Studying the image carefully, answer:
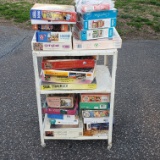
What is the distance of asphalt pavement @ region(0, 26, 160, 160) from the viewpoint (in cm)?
229

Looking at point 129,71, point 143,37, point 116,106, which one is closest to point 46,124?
point 116,106

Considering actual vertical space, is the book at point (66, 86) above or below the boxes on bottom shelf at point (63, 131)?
above

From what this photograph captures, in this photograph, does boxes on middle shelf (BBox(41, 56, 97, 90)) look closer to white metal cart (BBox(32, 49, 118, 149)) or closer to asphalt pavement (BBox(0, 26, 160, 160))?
white metal cart (BBox(32, 49, 118, 149))

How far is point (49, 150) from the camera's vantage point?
2312 mm

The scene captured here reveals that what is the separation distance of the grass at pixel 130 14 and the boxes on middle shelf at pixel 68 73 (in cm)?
323

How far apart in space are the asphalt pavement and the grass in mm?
1064

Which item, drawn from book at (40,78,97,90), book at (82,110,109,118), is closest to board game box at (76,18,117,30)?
book at (40,78,97,90)

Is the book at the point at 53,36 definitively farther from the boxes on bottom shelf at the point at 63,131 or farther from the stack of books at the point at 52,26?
the boxes on bottom shelf at the point at 63,131

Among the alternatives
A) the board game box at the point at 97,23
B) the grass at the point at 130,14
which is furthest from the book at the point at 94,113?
the grass at the point at 130,14

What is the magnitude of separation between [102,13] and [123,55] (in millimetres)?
2449

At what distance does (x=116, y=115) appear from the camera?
2.78m

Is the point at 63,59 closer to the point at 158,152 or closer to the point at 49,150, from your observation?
the point at 49,150

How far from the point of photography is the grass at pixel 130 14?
5.35m

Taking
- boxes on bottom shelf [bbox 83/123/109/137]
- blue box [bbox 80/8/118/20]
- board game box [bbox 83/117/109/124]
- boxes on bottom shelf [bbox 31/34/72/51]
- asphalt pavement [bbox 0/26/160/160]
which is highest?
blue box [bbox 80/8/118/20]
